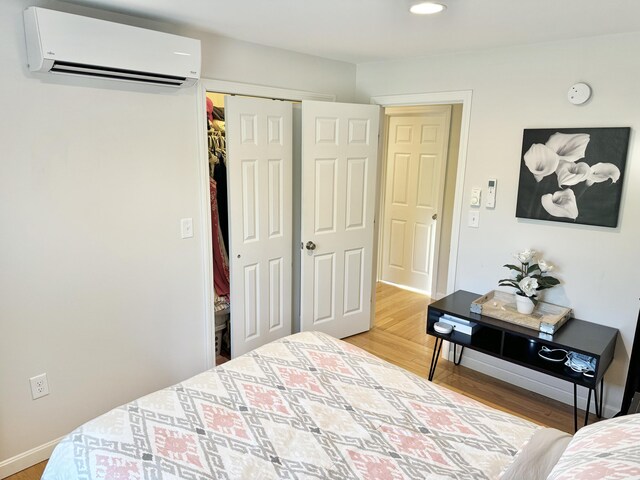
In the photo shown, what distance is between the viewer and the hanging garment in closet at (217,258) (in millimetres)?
3014

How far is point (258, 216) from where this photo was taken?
Result: 305 cm

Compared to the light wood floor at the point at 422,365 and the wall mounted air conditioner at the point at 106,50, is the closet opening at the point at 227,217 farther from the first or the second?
the light wood floor at the point at 422,365

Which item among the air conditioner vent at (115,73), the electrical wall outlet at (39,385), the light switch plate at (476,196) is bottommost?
the electrical wall outlet at (39,385)

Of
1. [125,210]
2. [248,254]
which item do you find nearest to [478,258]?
[248,254]

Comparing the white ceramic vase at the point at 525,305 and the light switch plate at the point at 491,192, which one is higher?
the light switch plate at the point at 491,192

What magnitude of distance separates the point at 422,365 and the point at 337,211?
136 cm

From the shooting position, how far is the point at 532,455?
56.7 inches

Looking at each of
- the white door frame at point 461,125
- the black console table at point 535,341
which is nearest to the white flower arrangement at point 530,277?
the black console table at point 535,341

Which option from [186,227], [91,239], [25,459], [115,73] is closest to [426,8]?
[115,73]

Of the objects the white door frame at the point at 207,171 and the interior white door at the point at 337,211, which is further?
the interior white door at the point at 337,211

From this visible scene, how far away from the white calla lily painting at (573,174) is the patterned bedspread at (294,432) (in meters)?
1.50

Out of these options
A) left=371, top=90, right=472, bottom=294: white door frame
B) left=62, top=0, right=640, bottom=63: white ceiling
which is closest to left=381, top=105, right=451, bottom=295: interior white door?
Answer: left=371, top=90, right=472, bottom=294: white door frame

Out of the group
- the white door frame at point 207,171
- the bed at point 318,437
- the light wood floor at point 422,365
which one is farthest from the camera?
the light wood floor at point 422,365

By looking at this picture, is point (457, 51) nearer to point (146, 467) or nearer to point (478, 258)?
point (478, 258)
